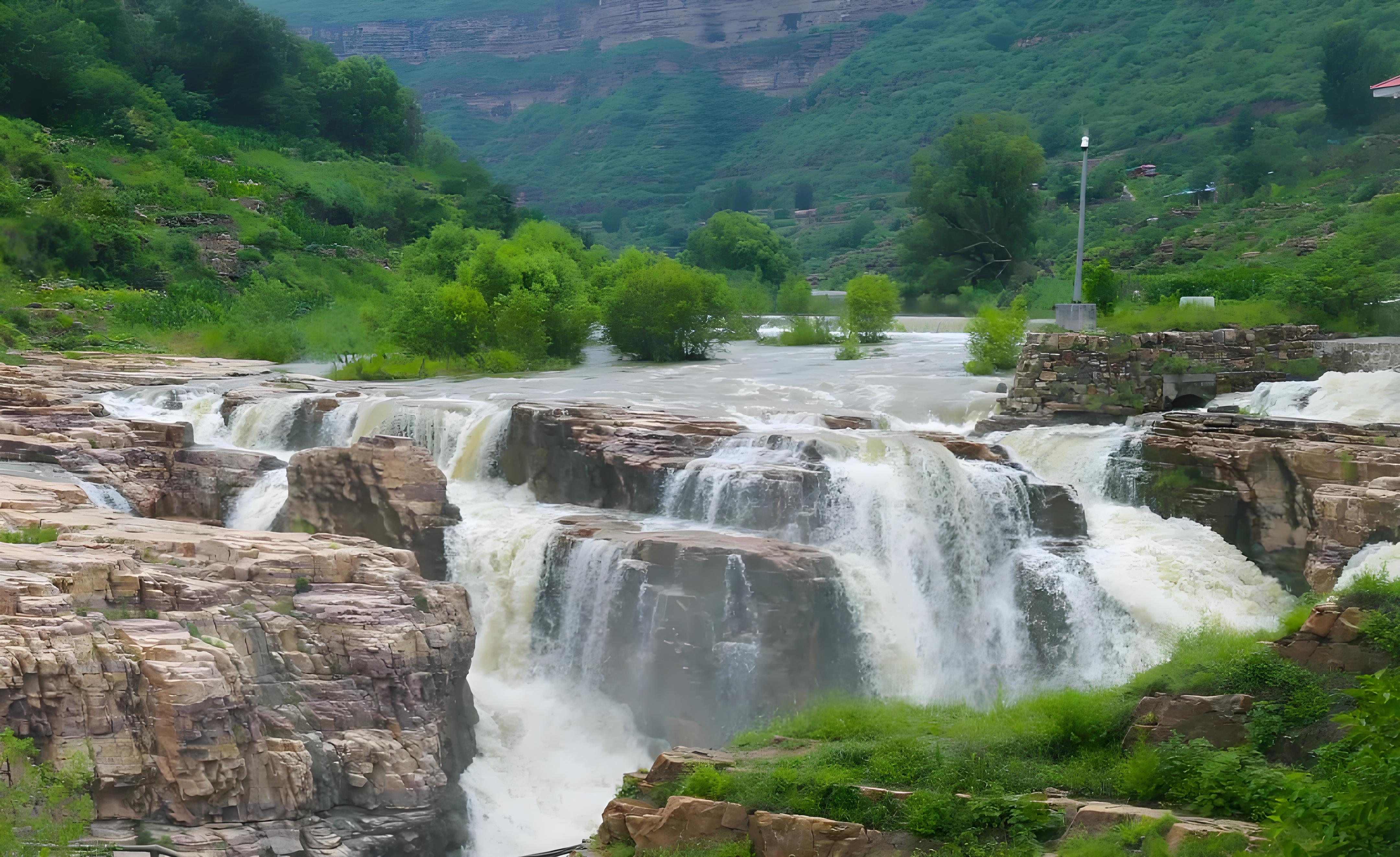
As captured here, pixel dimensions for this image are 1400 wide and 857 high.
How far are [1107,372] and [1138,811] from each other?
15.5 metres

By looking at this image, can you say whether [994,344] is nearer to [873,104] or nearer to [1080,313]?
[1080,313]

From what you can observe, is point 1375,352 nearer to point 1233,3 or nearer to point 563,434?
point 563,434

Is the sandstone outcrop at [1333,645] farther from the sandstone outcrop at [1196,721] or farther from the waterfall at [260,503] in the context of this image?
the waterfall at [260,503]

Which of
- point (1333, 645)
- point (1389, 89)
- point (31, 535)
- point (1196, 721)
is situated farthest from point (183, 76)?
point (1333, 645)

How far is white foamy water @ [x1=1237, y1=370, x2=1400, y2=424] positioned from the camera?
1994cm

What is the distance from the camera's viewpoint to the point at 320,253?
50.2 metres

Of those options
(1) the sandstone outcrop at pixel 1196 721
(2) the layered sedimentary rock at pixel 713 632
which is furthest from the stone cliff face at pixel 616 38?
(1) the sandstone outcrop at pixel 1196 721

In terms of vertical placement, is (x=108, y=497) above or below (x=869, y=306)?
below

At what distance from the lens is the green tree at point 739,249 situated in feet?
194

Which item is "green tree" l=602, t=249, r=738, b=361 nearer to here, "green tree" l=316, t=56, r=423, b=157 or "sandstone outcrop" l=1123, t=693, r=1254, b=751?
"sandstone outcrop" l=1123, t=693, r=1254, b=751

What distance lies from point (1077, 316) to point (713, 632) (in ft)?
42.3

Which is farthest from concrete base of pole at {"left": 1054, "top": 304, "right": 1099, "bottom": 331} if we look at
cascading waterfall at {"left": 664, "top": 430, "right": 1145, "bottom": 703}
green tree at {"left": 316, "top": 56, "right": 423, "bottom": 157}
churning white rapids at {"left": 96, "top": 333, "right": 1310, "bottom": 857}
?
green tree at {"left": 316, "top": 56, "right": 423, "bottom": 157}

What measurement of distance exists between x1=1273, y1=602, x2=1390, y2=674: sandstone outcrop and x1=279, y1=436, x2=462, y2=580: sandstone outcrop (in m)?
12.7

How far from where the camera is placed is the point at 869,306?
3897 cm
